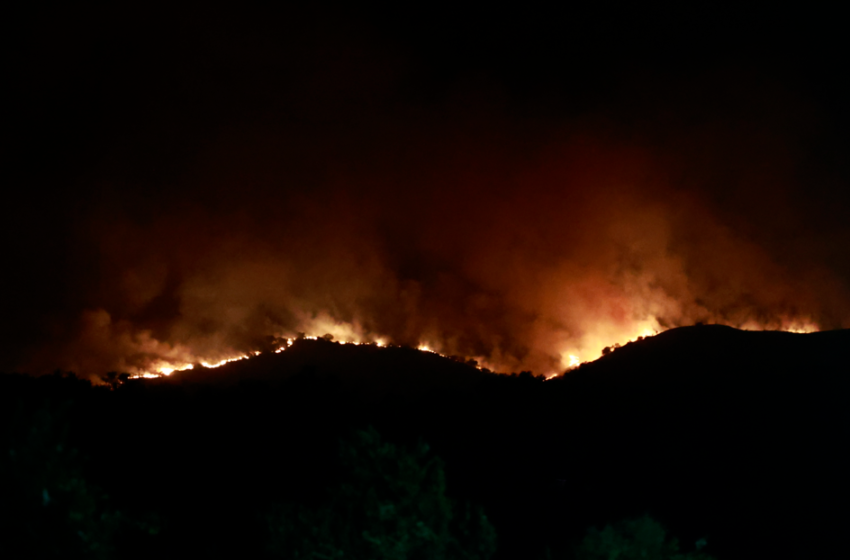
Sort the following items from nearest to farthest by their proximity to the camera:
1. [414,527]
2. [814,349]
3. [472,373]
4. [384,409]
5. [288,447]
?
[414,527]
[288,447]
[384,409]
[814,349]
[472,373]

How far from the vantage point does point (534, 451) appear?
20.6m

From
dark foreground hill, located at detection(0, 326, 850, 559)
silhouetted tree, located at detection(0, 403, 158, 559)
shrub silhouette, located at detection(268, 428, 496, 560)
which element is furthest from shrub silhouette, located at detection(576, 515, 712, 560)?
silhouetted tree, located at detection(0, 403, 158, 559)

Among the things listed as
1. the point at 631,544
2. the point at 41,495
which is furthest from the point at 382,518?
the point at 41,495

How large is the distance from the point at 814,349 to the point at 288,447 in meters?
27.5

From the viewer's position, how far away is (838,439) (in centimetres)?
2534

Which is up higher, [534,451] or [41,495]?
[534,451]

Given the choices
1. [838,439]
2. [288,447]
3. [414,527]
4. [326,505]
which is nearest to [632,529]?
[414,527]

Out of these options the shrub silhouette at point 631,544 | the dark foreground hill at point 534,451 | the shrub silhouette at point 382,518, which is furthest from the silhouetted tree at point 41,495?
the shrub silhouette at point 631,544

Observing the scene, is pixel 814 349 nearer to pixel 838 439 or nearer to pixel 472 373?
pixel 838 439

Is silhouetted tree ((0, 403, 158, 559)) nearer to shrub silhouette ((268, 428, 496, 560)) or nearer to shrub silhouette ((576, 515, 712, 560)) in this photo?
shrub silhouette ((268, 428, 496, 560))

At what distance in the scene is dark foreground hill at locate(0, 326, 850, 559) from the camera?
17.2m

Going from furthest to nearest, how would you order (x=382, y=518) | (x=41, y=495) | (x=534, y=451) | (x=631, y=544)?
1. (x=534, y=451)
2. (x=631, y=544)
3. (x=382, y=518)
4. (x=41, y=495)

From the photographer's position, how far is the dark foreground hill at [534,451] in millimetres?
17219

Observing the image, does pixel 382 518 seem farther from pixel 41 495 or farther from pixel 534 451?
pixel 534 451
